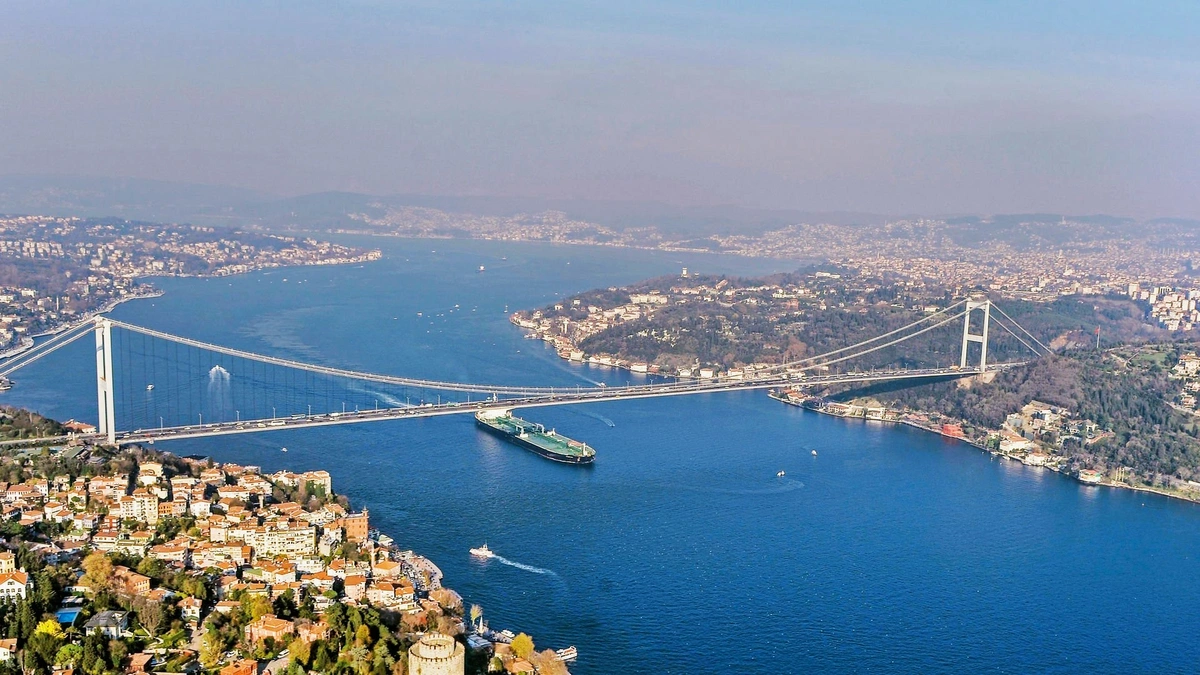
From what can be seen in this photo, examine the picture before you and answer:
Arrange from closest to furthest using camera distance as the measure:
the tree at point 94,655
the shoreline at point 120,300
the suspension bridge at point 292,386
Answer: the tree at point 94,655 < the suspension bridge at point 292,386 < the shoreline at point 120,300

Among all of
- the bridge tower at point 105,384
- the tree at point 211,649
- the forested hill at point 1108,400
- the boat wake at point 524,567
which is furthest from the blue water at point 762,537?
the tree at point 211,649

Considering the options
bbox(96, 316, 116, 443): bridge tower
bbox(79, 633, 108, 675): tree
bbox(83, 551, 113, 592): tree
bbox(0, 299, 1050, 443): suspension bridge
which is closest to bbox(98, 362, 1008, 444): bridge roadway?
bbox(0, 299, 1050, 443): suspension bridge

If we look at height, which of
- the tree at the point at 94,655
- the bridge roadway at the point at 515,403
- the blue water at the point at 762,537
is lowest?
the blue water at the point at 762,537

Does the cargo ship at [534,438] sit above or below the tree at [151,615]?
below

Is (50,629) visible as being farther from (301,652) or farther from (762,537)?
(762,537)

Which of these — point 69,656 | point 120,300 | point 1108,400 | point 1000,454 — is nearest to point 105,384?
point 69,656

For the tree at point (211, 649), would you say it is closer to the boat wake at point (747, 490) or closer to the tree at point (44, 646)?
the tree at point (44, 646)

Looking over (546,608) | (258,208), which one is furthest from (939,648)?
(258,208)

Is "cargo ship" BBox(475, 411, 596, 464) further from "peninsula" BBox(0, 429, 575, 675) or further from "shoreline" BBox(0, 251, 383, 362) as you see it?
"shoreline" BBox(0, 251, 383, 362)
